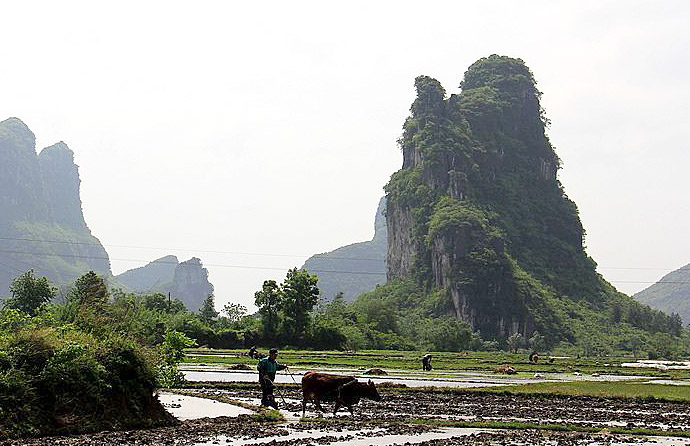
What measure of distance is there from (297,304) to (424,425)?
215 feet

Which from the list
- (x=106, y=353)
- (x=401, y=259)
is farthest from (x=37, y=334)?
(x=401, y=259)

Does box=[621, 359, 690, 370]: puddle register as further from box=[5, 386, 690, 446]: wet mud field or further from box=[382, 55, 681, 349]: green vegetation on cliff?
box=[5, 386, 690, 446]: wet mud field

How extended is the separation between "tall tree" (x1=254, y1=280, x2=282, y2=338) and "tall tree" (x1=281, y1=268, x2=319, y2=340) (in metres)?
0.78

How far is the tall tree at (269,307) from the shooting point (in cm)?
8500

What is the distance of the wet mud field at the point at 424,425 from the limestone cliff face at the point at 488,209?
97245 mm

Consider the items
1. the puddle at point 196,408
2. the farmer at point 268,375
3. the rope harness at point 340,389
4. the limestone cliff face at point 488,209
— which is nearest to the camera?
the puddle at point 196,408

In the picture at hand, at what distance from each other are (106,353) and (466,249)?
112787 millimetres

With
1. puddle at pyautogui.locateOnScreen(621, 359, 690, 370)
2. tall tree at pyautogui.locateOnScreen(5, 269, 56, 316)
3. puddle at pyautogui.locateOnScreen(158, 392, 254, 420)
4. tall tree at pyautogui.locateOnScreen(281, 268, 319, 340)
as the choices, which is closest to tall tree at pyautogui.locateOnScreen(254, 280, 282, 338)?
tall tree at pyautogui.locateOnScreen(281, 268, 319, 340)

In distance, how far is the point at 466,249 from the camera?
425ft

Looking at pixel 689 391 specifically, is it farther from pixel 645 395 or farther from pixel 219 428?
pixel 219 428

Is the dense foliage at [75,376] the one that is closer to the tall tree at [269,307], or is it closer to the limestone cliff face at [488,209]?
the tall tree at [269,307]

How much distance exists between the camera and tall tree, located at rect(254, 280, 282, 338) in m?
85.0

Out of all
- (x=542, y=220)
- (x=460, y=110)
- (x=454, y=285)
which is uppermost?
(x=460, y=110)

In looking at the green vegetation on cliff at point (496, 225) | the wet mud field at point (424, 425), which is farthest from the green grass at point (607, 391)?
the green vegetation on cliff at point (496, 225)
